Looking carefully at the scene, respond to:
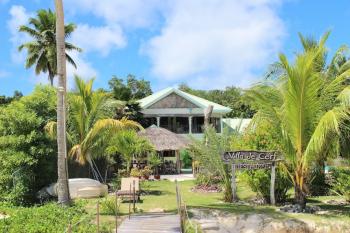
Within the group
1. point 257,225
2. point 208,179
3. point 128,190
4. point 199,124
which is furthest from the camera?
point 199,124

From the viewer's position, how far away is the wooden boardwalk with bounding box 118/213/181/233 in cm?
1160

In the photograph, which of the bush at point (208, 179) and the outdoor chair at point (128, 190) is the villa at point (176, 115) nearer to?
the bush at point (208, 179)

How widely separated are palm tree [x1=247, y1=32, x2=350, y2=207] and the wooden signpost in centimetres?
96

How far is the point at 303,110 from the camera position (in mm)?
13953

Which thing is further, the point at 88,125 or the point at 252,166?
the point at 88,125

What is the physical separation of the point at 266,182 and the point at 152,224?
19.0 ft

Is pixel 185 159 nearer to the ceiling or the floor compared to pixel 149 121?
nearer to the floor

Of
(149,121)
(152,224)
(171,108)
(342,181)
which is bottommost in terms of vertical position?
(152,224)

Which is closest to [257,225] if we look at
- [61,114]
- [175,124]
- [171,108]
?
[61,114]

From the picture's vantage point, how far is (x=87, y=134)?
20.3 m

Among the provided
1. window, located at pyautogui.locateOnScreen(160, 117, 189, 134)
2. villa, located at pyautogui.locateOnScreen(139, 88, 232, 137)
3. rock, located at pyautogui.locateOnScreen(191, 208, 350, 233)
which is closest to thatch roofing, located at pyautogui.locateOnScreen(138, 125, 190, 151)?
villa, located at pyautogui.locateOnScreen(139, 88, 232, 137)

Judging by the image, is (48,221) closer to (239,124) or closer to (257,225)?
(257,225)

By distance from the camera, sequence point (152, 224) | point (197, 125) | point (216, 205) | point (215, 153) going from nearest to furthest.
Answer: point (152, 224) < point (216, 205) < point (215, 153) < point (197, 125)

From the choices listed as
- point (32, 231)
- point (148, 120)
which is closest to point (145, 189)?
point (32, 231)
